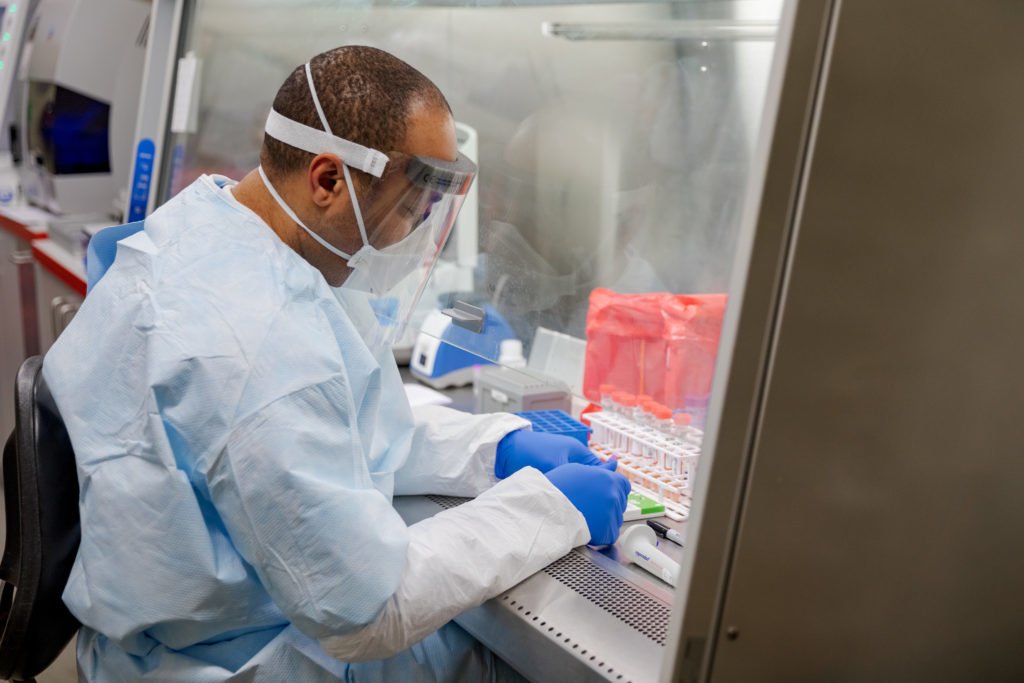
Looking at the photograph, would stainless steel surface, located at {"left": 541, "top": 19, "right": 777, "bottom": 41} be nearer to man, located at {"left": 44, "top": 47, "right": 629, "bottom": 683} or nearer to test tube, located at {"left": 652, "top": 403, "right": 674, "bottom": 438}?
man, located at {"left": 44, "top": 47, "right": 629, "bottom": 683}

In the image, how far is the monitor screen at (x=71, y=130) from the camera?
2.87 metres

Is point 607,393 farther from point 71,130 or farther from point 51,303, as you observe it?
point 71,130

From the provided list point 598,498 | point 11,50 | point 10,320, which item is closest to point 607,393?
point 598,498

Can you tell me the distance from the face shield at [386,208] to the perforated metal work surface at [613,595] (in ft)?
1.35

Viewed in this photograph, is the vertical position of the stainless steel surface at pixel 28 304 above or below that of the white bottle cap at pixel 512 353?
below

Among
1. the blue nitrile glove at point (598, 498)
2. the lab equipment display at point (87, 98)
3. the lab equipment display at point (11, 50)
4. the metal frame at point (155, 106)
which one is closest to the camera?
the blue nitrile glove at point (598, 498)

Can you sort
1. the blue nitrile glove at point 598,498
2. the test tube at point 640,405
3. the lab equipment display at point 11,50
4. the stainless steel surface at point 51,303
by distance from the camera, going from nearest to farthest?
the blue nitrile glove at point 598,498
the test tube at point 640,405
the stainless steel surface at point 51,303
the lab equipment display at point 11,50

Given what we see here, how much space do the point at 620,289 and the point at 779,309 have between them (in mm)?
718

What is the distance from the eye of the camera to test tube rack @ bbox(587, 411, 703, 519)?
1.33 metres

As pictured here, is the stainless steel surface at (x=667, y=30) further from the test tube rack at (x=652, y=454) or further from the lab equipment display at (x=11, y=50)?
the lab equipment display at (x=11, y=50)

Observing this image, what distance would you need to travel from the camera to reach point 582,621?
101 cm

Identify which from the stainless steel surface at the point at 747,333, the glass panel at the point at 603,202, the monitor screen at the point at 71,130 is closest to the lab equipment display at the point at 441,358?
the glass panel at the point at 603,202

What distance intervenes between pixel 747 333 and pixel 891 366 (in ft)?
0.53

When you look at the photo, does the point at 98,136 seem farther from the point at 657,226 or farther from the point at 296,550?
the point at 296,550
